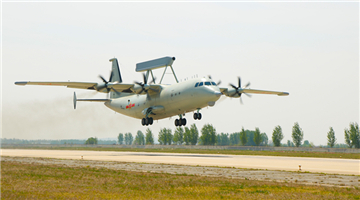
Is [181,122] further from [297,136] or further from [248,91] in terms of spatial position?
[297,136]

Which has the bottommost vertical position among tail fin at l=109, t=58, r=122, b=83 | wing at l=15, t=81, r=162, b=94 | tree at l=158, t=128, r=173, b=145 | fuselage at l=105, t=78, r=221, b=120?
tree at l=158, t=128, r=173, b=145

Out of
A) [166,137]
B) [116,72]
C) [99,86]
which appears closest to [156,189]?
[99,86]

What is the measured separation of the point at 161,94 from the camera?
161 feet

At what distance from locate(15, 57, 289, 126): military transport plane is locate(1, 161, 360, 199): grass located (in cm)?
2108

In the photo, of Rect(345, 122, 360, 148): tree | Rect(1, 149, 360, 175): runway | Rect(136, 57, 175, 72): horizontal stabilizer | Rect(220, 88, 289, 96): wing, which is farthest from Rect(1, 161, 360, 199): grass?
Rect(345, 122, 360, 148): tree

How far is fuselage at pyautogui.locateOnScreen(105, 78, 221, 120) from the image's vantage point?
42.1 metres

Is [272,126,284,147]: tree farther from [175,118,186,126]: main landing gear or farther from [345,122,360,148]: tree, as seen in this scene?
[175,118,186,126]: main landing gear

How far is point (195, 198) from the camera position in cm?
1562

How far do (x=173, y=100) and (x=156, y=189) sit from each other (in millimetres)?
28681

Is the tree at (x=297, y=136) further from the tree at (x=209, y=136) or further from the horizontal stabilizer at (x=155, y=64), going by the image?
the horizontal stabilizer at (x=155, y=64)

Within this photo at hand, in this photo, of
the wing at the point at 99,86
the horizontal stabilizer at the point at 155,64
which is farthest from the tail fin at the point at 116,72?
the wing at the point at 99,86

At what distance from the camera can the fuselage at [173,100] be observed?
42.1 metres

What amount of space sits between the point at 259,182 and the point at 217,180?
2543mm

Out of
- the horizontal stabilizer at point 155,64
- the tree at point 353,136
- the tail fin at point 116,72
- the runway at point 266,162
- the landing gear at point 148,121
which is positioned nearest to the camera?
the runway at point 266,162
